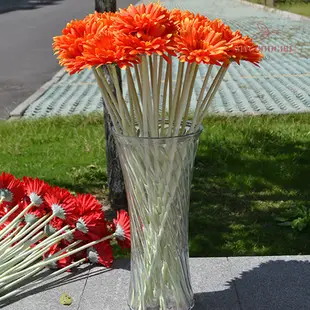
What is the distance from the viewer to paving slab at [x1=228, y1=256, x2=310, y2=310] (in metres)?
2.90

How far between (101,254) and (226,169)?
2.12 metres

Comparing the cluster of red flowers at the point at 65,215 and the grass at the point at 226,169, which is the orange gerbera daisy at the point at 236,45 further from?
the grass at the point at 226,169

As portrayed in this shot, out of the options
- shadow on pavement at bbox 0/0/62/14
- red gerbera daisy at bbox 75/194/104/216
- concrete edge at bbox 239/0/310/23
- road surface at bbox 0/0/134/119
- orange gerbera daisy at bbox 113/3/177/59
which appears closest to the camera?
orange gerbera daisy at bbox 113/3/177/59

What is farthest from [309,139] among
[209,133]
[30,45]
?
[30,45]

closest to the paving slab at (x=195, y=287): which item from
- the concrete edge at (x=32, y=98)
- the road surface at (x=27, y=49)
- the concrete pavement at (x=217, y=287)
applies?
the concrete pavement at (x=217, y=287)

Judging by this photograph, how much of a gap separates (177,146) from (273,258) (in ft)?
3.64

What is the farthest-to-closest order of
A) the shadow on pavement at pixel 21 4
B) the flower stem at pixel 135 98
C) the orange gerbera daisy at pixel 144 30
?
the shadow on pavement at pixel 21 4 < the flower stem at pixel 135 98 < the orange gerbera daisy at pixel 144 30

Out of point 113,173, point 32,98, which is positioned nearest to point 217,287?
point 113,173

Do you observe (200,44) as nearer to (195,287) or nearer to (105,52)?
(105,52)

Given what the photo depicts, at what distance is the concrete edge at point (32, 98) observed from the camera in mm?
7098

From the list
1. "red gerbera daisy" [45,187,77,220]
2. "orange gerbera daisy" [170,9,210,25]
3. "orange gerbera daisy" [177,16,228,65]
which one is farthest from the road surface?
"orange gerbera daisy" [177,16,228,65]

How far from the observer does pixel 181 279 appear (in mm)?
2715

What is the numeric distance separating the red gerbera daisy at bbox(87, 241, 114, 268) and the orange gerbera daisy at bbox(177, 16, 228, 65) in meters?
1.31

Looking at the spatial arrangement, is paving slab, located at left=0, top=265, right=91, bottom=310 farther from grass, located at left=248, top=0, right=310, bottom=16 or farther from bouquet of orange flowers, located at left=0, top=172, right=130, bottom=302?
grass, located at left=248, top=0, right=310, bottom=16
